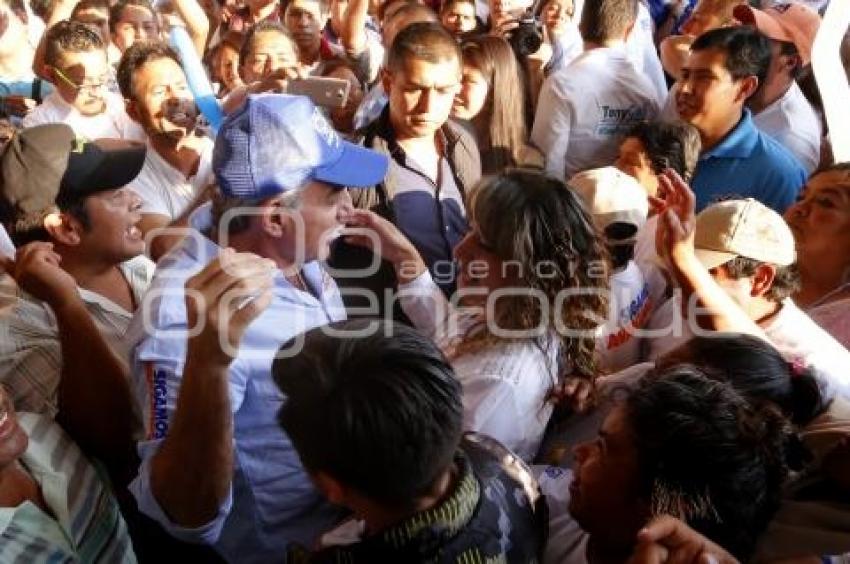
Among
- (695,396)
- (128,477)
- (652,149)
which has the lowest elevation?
(128,477)

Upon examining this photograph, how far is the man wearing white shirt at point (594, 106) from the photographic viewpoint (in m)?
3.16

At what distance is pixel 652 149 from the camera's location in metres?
2.67

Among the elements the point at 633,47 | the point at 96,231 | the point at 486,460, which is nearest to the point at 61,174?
the point at 96,231

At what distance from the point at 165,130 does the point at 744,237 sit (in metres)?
2.03

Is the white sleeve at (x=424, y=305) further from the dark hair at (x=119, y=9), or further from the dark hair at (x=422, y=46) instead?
the dark hair at (x=119, y=9)

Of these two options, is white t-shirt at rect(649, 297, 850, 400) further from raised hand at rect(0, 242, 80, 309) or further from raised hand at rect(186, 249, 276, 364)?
raised hand at rect(0, 242, 80, 309)

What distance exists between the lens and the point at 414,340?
1154mm

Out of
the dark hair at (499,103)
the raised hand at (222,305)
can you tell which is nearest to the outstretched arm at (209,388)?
the raised hand at (222,305)

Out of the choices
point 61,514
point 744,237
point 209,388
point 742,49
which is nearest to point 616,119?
point 742,49

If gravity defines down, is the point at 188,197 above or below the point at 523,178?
below

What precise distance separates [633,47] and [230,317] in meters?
3.05

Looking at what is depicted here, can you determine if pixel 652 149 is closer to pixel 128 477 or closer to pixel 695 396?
pixel 695 396

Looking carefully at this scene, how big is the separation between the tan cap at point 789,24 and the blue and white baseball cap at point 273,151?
2254 mm

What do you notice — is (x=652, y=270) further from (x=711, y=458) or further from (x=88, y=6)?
(x=88, y=6)
